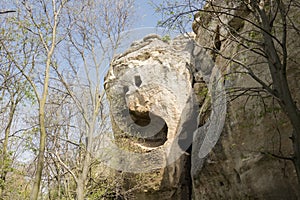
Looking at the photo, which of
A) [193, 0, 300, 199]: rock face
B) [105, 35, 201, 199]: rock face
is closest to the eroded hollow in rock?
[105, 35, 201, 199]: rock face

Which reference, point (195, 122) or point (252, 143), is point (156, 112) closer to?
point (195, 122)

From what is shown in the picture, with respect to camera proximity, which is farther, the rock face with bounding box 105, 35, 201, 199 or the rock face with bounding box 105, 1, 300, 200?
the rock face with bounding box 105, 35, 201, 199

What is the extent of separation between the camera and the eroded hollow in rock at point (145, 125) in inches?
524

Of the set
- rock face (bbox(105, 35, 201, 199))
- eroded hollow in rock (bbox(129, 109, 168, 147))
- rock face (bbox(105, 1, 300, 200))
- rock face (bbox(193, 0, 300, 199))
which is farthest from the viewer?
eroded hollow in rock (bbox(129, 109, 168, 147))

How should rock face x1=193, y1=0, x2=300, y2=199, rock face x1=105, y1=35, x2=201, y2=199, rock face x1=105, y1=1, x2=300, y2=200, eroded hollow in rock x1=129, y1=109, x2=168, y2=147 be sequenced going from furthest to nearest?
eroded hollow in rock x1=129, y1=109, x2=168, y2=147
rock face x1=105, y1=35, x2=201, y2=199
rock face x1=105, y1=1, x2=300, y2=200
rock face x1=193, y1=0, x2=300, y2=199

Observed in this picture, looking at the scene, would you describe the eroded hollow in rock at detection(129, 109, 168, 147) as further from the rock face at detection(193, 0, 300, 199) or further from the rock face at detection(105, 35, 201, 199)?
the rock face at detection(193, 0, 300, 199)

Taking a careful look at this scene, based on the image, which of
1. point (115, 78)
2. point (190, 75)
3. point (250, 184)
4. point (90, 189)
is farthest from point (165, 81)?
point (250, 184)

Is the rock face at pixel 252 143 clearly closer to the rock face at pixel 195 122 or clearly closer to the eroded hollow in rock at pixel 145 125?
the rock face at pixel 195 122

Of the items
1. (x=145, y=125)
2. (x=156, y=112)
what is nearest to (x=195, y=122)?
(x=156, y=112)

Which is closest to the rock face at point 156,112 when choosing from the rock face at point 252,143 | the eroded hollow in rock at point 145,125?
the eroded hollow in rock at point 145,125

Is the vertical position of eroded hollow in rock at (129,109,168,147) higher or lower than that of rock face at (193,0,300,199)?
higher

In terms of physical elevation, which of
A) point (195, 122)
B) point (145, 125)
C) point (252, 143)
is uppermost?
point (145, 125)

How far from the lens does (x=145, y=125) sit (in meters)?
13.8

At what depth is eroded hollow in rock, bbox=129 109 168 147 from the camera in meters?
13.3
